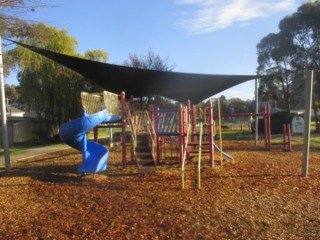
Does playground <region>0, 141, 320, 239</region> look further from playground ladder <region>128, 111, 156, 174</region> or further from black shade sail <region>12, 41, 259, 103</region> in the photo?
black shade sail <region>12, 41, 259, 103</region>

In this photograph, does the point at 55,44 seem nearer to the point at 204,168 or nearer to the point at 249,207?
the point at 204,168

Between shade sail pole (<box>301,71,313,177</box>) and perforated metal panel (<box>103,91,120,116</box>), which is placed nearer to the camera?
shade sail pole (<box>301,71,313,177</box>)

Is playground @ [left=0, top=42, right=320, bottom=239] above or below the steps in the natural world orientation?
below

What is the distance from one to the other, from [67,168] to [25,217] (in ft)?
16.6

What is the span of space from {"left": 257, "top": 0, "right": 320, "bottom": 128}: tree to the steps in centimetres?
2184

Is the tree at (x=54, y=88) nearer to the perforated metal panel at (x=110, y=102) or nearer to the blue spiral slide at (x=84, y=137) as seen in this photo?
the perforated metal panel at (x=110, y=102)

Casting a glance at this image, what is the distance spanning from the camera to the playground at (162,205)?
4.42 meters

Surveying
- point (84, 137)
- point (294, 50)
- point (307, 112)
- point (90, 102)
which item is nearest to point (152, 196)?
point (84, 137)

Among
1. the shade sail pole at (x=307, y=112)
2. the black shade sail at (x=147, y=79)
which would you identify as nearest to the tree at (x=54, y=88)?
the black shade sail at (x=147, y=79)

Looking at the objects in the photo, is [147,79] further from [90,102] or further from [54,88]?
[54,88]

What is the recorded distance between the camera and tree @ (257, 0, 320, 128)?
29.5 m

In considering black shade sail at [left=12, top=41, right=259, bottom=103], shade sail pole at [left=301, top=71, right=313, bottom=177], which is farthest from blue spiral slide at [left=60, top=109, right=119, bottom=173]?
shade sail pole at [left=301, top=71, right=313, bottom=177]

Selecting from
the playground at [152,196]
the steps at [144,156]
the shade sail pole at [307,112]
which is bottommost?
the playground at [152,196]

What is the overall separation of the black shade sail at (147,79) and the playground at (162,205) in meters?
3.83
